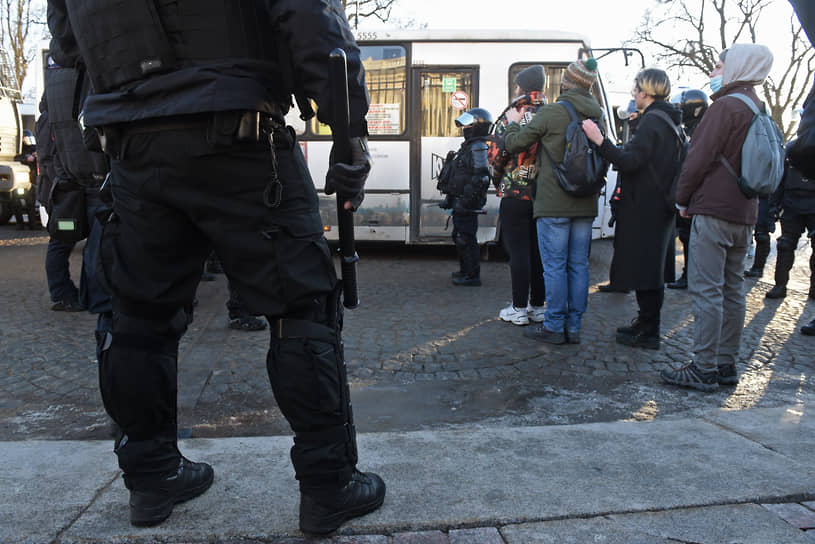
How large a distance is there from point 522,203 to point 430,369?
1693 millimetres

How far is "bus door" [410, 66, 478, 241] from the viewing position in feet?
28.4

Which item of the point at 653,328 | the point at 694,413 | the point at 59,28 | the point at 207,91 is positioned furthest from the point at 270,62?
the point at 653,328

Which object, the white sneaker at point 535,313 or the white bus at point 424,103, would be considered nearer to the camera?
the white sneaker at point 535,313

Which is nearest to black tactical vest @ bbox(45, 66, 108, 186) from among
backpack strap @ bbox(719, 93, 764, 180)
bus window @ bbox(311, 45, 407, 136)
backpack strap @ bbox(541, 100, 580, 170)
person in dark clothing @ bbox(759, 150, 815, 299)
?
backpack strap @ bbox(541, 100, 580, 170)

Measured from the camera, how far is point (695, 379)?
12.0 ft

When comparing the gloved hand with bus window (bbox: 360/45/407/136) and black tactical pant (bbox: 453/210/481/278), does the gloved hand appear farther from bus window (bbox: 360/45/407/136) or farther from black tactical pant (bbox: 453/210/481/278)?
bus window (bbox: 360/45/407/136)

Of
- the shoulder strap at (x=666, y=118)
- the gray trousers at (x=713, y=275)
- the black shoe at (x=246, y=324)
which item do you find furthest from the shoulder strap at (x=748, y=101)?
the black shoe at (x=246, y=324)

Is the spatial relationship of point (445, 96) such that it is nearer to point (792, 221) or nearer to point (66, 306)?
point (792, 221)

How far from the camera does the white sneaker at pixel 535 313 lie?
533 centimetres

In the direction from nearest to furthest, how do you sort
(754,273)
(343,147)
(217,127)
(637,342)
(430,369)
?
(217,127)
(343,147)
(430,369)
(637,342)
(754,273)

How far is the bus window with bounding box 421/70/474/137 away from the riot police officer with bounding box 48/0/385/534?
6977 millimetres

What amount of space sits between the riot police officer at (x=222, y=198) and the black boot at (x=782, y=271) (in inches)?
242

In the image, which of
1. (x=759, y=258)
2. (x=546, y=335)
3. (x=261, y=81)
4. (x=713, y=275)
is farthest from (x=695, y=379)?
(x=759, y=258)

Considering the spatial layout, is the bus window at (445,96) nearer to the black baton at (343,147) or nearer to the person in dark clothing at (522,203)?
the person in dark clothing at (522,203)
